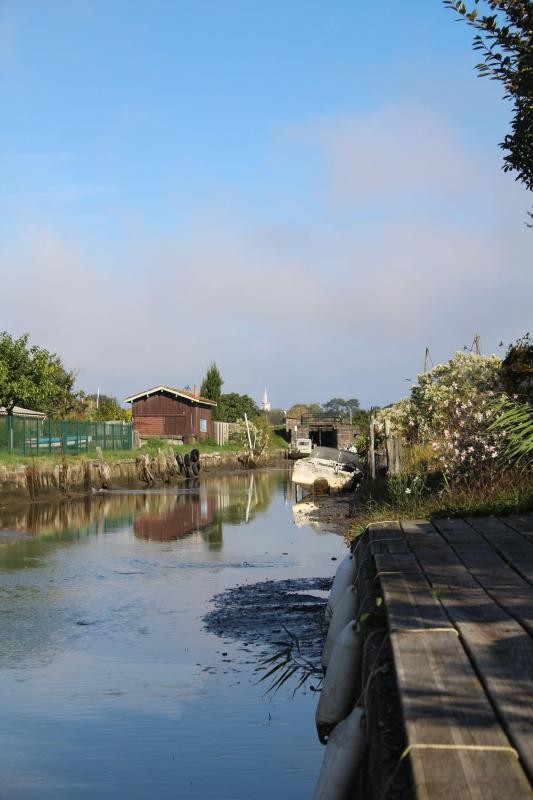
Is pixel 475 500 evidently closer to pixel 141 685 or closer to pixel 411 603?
pixel 141 685

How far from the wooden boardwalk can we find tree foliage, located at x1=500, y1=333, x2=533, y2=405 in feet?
27.0

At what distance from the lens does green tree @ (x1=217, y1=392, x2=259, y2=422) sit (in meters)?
94.6

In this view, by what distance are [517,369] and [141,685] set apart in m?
9.39

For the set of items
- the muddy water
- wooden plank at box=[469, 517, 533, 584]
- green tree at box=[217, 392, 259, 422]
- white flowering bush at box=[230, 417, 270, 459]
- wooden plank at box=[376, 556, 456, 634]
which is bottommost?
the muddy water

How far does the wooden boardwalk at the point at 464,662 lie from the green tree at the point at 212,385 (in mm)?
85613

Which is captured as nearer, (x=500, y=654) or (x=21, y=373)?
(x=500, y=654)

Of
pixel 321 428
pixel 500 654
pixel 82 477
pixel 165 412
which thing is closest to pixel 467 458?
pixel 500 654

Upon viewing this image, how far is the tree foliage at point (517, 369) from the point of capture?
15.6 metres

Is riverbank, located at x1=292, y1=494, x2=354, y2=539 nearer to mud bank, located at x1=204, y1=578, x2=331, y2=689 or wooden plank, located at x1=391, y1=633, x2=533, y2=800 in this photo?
mud bank, located at x1=204, y1=578, x2=331, y2=689

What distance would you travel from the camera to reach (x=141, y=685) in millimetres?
9086

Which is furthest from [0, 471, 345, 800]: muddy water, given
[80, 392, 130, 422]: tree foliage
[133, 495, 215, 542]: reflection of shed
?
[80, 392, 130, 422]: tree foliage

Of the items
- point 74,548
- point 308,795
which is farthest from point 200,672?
point 74,548

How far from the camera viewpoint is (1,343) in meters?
44.2

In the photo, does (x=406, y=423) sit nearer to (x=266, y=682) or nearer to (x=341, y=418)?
(x=266, y=682)
